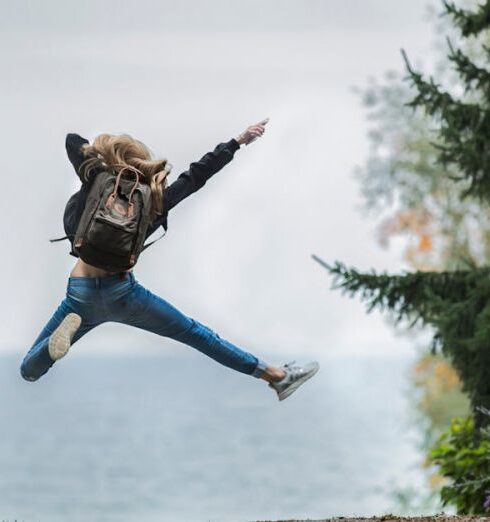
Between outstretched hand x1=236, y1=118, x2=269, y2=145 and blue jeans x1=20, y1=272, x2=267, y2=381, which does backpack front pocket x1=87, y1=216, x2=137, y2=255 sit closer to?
blue jeans x1=20, y1=272, x2=267, y2=381

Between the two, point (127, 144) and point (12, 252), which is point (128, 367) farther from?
point (127, 144)

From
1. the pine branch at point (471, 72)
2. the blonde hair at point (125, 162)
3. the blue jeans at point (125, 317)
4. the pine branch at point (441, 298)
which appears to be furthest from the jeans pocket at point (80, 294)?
the pine branch at point (471, 72)

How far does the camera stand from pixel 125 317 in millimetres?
6445

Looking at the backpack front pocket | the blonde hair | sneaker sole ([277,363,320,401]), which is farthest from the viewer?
sneaker sole ([277,363,320,401])

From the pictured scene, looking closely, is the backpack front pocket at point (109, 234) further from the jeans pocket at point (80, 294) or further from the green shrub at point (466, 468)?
the green shrub at point (466, 468)

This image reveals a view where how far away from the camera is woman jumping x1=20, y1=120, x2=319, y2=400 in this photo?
20.7 ft

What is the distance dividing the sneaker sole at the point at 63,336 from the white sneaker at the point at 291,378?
117 cm

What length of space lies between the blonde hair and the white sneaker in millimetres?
1173

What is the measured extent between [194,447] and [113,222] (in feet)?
141

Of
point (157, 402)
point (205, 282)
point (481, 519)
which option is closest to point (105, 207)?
point (481, 519)

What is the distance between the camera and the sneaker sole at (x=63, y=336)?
20.4 feet

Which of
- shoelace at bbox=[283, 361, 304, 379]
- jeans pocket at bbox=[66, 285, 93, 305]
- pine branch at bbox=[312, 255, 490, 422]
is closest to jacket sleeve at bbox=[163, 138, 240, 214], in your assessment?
jeans pocket at bbox=[66, 285, 93, 305]

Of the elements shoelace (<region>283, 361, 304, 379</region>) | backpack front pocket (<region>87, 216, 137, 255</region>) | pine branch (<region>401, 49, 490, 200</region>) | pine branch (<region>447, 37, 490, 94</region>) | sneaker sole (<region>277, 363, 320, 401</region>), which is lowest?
sneaker sole (<region>277, 363, 320, 401</region>)

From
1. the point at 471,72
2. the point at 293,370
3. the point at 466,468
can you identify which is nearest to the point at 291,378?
the point at 293,370
